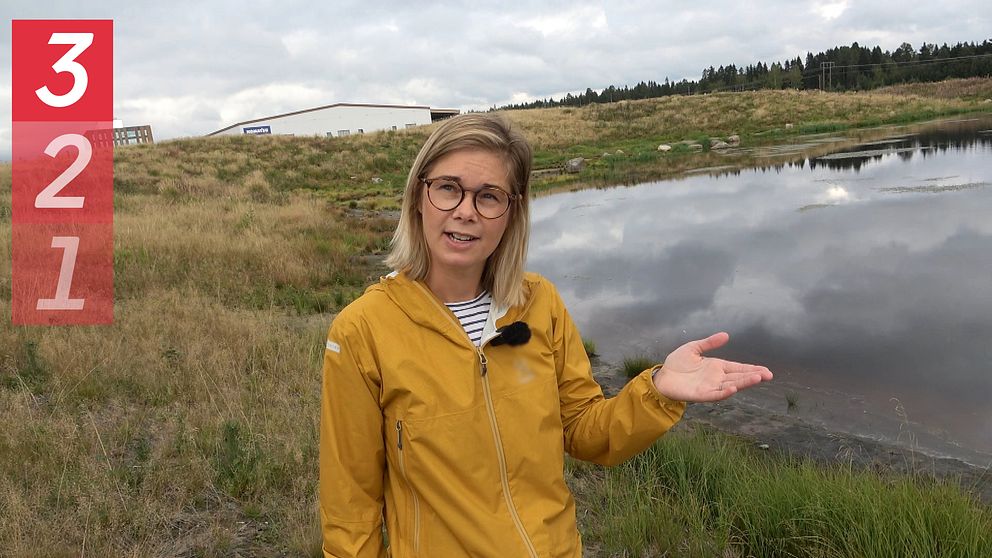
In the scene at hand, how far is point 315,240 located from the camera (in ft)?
43.6

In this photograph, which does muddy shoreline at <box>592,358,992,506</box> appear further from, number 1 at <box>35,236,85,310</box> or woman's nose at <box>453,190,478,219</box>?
number 1 at <box>35,236,85,310</box>

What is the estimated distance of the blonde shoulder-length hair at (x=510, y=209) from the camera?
1833 millimetres

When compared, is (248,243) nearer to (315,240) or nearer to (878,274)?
(315,240)

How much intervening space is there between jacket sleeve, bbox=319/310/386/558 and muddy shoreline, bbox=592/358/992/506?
3.18 meters

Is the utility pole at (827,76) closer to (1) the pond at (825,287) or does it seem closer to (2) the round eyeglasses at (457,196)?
(1) the pond at (825,287)

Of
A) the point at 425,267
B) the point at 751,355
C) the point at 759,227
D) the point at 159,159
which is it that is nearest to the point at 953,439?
the point at 751,355

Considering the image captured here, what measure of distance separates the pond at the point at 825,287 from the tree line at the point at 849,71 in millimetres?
69339

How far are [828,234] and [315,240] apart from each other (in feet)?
31.8

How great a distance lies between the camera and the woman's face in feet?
6.02

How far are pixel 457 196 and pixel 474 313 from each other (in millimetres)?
359

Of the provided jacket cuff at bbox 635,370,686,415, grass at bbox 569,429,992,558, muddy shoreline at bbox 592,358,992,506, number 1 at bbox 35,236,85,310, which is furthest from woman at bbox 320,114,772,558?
number 1 at bbox 35,236,85,310

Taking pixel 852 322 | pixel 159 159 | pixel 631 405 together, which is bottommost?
pixel 852 322
